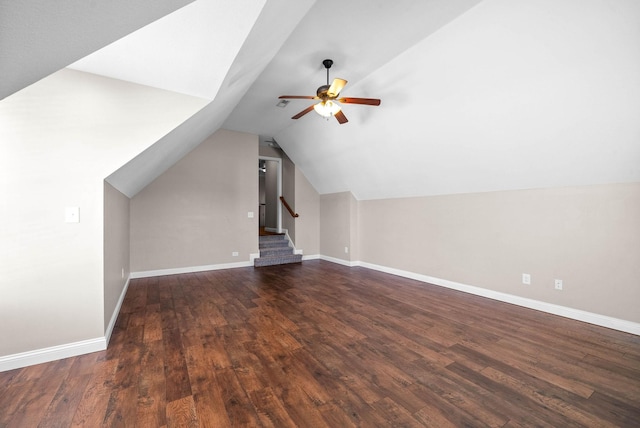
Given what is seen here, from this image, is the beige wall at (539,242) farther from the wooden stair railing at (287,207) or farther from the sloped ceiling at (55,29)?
the sloped ceiling at (55,29)

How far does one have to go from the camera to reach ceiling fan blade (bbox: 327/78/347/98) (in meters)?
2.73

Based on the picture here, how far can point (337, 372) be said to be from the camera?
1.92m

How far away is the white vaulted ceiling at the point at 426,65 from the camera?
32.6 inches

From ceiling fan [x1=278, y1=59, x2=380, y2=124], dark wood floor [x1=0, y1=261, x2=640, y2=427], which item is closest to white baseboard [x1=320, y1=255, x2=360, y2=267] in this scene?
dark wood floor [x1=0, y1=261, x2=640, y2=427]

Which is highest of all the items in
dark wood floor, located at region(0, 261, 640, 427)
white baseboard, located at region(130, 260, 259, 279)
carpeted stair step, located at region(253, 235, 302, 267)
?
carpeted stair step, located at region(253, 235, 302, 267)

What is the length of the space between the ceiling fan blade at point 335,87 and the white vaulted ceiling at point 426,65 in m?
0.42

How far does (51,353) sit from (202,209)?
346 centimetres

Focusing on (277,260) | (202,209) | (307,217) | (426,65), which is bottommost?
(277,260)

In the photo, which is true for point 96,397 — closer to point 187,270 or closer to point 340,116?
point 340,116

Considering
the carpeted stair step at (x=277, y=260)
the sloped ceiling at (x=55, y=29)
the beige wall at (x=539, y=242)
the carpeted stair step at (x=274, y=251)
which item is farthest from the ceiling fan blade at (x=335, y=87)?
the carpeted stair step at (x=274, y=251)

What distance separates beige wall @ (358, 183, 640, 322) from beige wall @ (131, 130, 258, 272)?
3.38 metres

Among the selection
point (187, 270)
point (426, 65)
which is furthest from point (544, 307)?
point (187, 270)

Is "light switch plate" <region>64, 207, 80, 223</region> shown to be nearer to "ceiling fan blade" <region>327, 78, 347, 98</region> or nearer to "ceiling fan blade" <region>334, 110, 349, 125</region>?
"ceiling fan blade" <region>327, 78, 347, 98</region>

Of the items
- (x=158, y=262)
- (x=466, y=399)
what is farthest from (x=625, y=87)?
(x=158, y=262)
